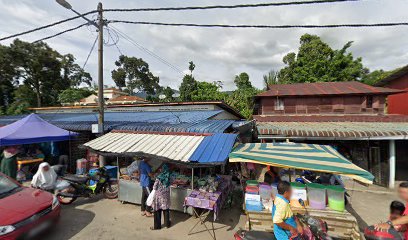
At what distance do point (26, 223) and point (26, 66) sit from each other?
3660 centimetres

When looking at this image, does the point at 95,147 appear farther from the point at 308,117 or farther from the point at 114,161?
the point at 308,117

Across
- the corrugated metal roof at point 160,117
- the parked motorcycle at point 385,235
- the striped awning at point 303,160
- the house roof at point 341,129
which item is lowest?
the parked motorcycle at point 385,235

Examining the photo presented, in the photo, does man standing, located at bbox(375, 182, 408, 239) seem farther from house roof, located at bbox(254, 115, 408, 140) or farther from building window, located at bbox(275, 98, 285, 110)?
building window, located at bbox(275, 98, 285, 110)

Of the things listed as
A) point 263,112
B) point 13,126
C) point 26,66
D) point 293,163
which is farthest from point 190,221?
point 26,66

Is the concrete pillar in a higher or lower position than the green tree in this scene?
lower

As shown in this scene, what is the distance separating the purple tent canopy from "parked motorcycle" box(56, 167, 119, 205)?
8.60 ft

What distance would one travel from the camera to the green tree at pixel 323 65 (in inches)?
1051

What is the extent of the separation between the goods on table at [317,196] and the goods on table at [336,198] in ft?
0.52

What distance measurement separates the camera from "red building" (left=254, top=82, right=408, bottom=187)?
10.9 m

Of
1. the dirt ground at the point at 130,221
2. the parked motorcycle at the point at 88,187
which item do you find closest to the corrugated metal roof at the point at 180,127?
the parked motorcycle at the point at 88,187

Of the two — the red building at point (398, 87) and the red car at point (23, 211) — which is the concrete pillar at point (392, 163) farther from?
the red car at point (23, 211)

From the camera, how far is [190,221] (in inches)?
250

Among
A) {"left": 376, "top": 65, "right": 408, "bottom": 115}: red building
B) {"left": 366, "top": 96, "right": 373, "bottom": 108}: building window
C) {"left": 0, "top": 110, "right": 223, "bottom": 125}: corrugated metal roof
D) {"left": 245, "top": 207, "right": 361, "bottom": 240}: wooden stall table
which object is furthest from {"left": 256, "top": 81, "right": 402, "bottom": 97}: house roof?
{"left": 245, "top": 207, "right": 361, "bottom": 240}: wooden stall table

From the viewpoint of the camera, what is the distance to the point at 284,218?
11.7 ft
